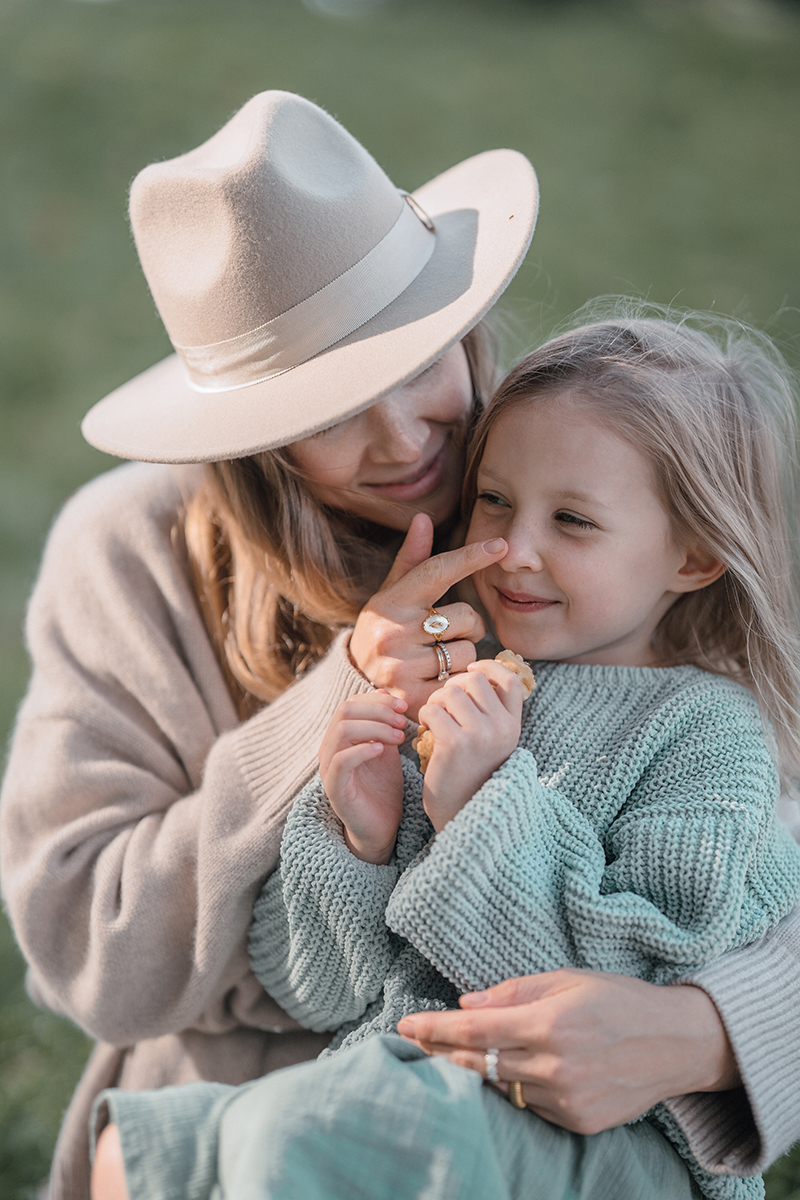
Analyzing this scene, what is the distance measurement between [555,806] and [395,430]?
669 millimetres

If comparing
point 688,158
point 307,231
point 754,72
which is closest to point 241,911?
point 307,231

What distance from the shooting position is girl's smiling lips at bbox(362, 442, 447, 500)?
6.14 feet

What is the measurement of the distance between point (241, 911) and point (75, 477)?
4.41m

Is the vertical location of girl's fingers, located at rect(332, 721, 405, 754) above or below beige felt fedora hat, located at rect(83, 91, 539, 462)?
below

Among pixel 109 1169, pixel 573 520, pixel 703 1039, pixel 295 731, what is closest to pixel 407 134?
pixel 573 520

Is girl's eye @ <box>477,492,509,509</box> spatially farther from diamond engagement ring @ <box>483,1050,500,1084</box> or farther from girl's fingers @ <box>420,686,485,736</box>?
diamond engagement ring @ <box>483,1050,500,1084</box>

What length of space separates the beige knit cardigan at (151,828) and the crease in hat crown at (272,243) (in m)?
0.51

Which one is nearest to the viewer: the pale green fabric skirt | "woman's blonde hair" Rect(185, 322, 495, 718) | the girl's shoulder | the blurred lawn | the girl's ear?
the pale green fabric skirt

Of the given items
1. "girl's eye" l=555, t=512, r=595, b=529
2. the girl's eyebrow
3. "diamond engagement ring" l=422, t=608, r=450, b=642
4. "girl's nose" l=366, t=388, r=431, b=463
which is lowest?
"diamond engagement ring" l=422, t=608, r=450, b=642

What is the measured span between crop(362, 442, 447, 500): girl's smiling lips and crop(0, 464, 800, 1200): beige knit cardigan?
0.32 m

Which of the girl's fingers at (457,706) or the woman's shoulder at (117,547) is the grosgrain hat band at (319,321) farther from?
the girl's fingers at (457,706)

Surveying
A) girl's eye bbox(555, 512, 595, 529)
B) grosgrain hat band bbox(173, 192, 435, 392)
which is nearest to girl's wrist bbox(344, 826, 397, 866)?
girl's eye bbox(555, 512, 595, 529)

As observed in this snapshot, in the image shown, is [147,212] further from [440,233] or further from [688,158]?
[688,158]

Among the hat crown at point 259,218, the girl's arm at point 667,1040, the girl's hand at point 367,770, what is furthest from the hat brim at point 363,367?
the girl's arm at point 667,1040
